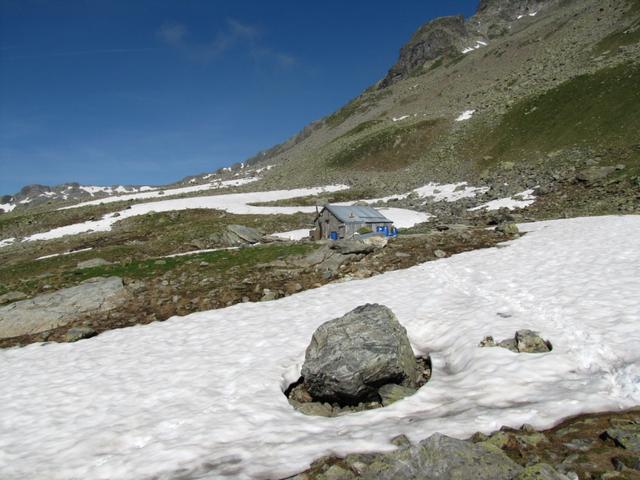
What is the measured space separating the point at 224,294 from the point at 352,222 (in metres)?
18.9

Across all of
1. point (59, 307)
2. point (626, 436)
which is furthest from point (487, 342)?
point (59, 307)

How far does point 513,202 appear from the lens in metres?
36.5

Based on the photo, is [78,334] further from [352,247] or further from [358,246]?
[358,246]

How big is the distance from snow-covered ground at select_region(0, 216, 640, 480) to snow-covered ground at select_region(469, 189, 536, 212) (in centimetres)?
1859

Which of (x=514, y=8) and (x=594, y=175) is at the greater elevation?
(x=514, y=8)

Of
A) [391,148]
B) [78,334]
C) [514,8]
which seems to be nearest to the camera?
[78,334]

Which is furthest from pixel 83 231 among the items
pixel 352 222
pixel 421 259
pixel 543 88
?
pixel 543 88

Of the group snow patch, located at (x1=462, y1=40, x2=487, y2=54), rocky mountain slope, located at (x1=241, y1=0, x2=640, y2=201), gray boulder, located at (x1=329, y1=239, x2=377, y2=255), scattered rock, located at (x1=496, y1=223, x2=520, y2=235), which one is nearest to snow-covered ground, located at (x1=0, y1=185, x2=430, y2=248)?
rocky mountain slope, located at (x1=241, y1=0, x2=640, y2=201)

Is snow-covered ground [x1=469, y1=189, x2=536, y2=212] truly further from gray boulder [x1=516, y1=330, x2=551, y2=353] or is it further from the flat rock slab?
the flat rock slab

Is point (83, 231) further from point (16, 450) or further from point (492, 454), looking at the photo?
point (492, 454)

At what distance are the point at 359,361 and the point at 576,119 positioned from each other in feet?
196

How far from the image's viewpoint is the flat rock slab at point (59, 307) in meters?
16.8

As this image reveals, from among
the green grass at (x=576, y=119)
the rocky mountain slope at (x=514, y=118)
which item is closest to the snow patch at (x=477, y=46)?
the rocky mountain slope at (x=514, y=118)

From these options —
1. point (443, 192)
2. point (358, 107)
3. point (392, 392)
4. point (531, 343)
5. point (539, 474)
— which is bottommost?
point (392, 392)
